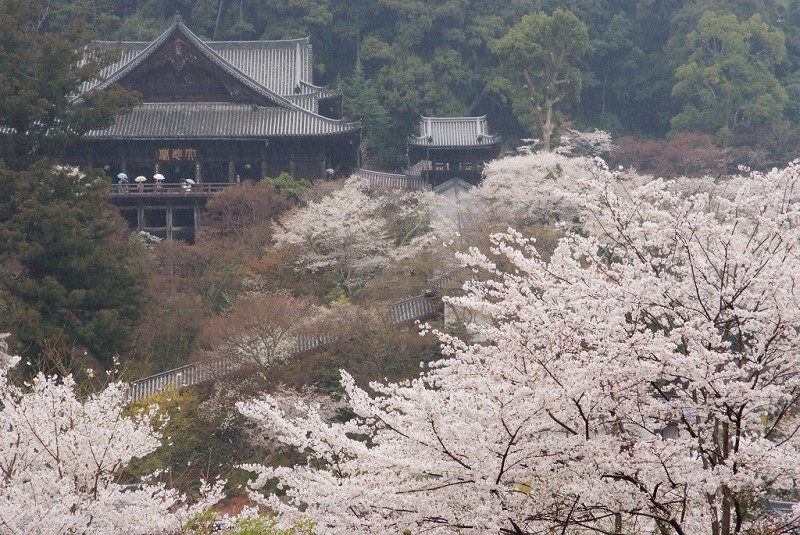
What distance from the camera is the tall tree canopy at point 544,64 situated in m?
32.8

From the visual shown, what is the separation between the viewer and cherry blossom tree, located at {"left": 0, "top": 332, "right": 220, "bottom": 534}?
866 centimetres

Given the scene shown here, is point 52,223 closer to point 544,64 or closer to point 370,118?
point 370,118

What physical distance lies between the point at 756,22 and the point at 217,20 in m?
20.0

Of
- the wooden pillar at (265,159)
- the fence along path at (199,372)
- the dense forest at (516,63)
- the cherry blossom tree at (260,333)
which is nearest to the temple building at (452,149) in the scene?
the dense forest at (516,63)

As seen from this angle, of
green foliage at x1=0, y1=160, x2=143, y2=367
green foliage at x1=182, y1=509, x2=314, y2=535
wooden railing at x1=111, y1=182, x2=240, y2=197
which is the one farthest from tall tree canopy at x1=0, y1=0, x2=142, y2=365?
green foliage at x1=182, y1=509, x2=314, y2=535

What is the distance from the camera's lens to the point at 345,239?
21766 mm

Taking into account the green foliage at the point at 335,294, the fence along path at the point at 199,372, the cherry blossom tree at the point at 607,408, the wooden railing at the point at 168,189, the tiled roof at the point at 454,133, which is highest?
the cherry blossom tree at the point at 607,408

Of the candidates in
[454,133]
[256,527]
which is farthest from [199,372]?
[454,133]

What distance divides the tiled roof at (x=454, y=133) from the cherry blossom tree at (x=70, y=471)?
2141 centimetres

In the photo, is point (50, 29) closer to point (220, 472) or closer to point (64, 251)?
point (64, 251)

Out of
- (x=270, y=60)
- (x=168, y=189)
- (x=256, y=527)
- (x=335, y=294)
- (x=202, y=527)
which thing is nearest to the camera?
(x=256, y=527)

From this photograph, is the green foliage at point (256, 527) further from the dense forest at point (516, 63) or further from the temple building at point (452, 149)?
the dense forest at point (516, 63)

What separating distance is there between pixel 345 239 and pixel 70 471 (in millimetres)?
12684

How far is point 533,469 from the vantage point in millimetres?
6070
